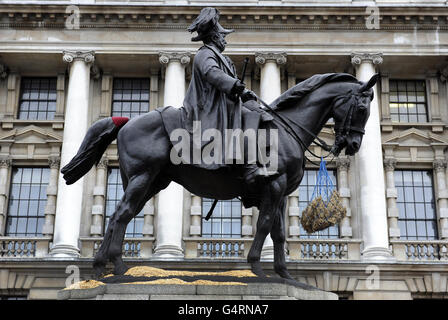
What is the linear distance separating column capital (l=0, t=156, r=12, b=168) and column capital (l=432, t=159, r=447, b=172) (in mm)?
19147

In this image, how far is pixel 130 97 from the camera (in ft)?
101

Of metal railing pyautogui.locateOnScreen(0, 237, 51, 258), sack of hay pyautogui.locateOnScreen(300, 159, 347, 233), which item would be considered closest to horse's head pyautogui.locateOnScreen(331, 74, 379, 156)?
sack of hay pyautogui.locateOnScreen(300, 159, 347, 233)

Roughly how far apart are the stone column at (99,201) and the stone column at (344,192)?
34.0 feet

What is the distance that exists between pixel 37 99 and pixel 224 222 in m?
10.8

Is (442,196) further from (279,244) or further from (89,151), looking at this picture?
(89,151)

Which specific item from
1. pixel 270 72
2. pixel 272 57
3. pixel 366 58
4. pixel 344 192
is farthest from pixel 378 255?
pixel 272 57

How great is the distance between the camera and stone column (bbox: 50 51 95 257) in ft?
86.4

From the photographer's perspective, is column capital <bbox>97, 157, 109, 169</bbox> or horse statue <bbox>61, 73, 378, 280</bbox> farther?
column capital <bbox>97, 157, 109, 169</bbox>

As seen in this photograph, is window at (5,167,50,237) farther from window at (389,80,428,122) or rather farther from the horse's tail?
the horse's tail

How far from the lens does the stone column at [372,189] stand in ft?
86.8

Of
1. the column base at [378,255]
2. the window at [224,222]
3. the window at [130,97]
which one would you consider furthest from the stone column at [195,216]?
the column base at [378,255]

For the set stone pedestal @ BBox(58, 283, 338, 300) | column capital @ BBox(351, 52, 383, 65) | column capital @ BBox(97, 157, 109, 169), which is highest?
column capital @ BBox(351, 52, 383, 65)

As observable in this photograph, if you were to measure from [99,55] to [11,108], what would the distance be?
493 cm
